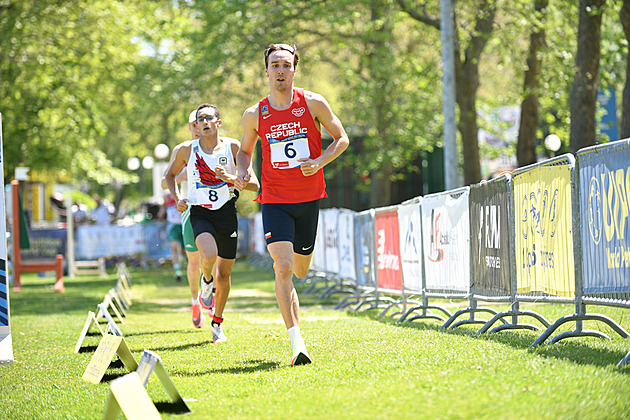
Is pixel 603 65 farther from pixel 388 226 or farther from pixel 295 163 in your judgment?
pixel 295 163

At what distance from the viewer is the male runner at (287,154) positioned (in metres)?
6.98

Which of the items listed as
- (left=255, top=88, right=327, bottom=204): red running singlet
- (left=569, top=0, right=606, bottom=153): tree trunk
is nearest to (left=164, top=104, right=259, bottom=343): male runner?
(left=255, top=88, right=327, bottom=204): red running singlet

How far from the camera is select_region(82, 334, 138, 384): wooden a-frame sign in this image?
604 centimetres

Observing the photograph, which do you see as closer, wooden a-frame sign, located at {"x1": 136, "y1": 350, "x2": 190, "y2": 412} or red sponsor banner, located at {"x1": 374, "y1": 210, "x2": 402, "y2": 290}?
wooden a-frame sign, located at {"x1": 136, "y1": 350, "x2": 190, "y2": 412}

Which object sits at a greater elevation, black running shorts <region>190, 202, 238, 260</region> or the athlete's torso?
the athlete's torso

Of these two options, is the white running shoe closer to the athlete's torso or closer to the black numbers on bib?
the black numbers on bib

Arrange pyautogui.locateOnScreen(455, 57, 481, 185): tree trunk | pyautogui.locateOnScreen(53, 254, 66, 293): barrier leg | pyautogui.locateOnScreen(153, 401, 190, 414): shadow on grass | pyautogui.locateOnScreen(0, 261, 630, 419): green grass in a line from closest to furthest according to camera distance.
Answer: pyautogui.locateOnScreen(0, 261, 630, 419): green grass, pyautogui.locateOnScreen(153, 401, 190, 414): shadow on grass, pyautogui.locateOnScreen(53, 254, 66, 293): barrier leg, pyautogui.locateOnScreen(455, 57, 481, 185): tree trunk

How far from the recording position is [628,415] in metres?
4.38

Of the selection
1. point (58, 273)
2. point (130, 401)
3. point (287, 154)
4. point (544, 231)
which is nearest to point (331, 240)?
point (58, 273)

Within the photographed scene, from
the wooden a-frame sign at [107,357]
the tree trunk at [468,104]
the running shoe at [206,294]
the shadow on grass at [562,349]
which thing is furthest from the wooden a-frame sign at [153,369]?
the tree trunk at [468,104]

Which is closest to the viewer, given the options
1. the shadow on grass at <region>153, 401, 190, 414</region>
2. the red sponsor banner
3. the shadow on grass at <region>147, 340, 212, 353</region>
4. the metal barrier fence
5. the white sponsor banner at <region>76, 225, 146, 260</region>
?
the shadow on grass at <region>153, 401, 190, 414</region>

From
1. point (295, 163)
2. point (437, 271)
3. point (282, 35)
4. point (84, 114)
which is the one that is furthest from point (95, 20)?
point (295, 163)

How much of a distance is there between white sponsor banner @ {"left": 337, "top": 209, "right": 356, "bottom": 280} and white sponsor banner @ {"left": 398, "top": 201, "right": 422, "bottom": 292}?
3.10 m

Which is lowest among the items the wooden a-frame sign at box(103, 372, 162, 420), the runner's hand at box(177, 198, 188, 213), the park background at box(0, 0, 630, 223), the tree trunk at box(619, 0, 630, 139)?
the wooden a-frame sign at box(103, 372, 162, 420)
